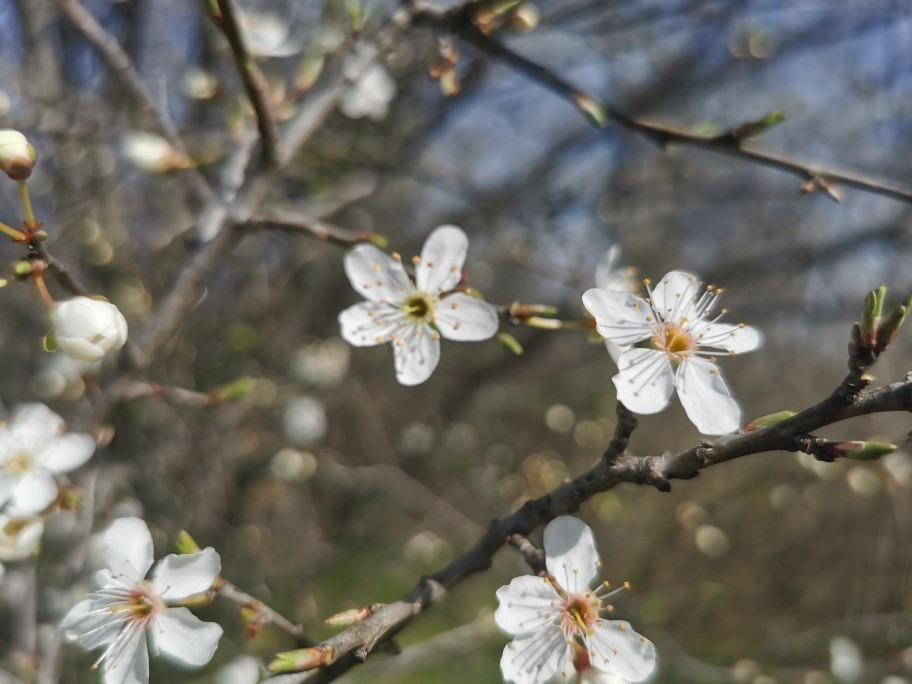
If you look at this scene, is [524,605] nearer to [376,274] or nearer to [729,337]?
[729,337]

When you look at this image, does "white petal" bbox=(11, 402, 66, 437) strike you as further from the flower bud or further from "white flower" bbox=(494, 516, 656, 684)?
"white flower" bbox=(494, 516, 656, 684)

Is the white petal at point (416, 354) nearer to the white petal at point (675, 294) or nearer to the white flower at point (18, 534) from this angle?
the white petal at point (675, 294)

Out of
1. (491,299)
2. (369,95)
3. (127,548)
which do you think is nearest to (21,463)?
(127,548)

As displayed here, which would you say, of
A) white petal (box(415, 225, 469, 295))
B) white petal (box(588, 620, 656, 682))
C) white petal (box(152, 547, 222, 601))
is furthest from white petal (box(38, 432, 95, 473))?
white petal (box(588, 620, 656, 682))

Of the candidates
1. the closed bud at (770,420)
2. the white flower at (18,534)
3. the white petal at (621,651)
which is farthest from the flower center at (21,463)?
the closed bud at (770,420)

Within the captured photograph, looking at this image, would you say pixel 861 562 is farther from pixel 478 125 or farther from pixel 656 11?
pixel 478 125

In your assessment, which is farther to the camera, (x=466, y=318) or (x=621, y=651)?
(x=466, y=318)
